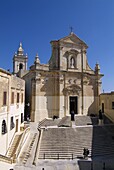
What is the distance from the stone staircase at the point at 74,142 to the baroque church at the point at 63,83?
6.43m

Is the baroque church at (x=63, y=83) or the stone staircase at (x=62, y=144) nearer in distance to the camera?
the stone staircase at (x=62, y=144)

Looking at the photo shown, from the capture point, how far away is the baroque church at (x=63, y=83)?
80.1ft

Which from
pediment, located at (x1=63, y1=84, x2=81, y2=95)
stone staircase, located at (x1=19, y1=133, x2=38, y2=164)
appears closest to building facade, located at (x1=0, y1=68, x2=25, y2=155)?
stone staircase, located at (x1=19, y1=133, x2=38, y2=164)

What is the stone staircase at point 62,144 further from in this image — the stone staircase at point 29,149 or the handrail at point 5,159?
the handrail at point 5,159

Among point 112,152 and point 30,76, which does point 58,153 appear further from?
point 30,76

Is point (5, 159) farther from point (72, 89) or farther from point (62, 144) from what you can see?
point (72, 89)

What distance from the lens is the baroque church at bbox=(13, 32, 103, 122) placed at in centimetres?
2441

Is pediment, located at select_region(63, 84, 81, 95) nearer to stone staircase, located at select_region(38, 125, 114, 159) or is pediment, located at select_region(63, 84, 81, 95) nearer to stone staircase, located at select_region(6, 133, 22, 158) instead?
stone staircase, located at select_region(38, 125, 114, 159)

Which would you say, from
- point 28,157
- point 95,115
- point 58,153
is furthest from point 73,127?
point 95,115

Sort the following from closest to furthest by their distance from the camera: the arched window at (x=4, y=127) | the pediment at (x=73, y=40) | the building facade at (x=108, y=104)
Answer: the arched window at (x=4, y=127) → the building facade at (x=108, y=104) → the pediment at (x=73, y=40)

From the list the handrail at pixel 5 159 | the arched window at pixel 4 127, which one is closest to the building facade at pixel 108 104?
the arched window at pixel 4 127

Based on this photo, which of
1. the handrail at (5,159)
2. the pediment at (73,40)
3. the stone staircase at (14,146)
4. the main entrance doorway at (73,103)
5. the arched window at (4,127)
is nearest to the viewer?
the handrail at (5,159)

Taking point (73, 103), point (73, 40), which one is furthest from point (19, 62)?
point (73, 103)

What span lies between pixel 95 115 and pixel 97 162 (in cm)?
1346
